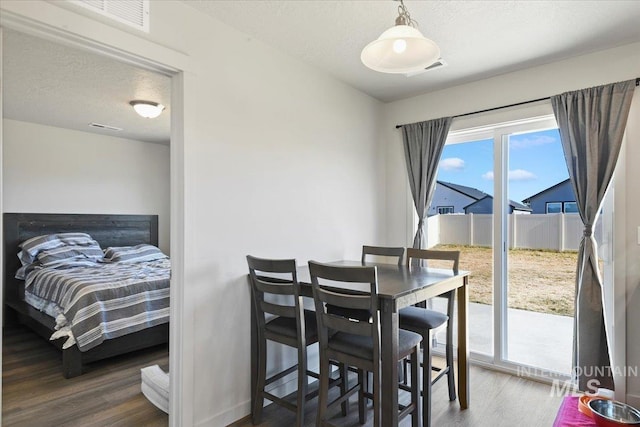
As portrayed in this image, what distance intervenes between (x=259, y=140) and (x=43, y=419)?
7.66ft

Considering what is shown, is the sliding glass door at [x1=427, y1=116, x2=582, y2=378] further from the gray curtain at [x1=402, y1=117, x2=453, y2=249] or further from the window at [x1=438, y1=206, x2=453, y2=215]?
the gray curtain at [x1=402, y1=117, x2=453, y2=249]

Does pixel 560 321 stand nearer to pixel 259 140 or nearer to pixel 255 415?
pixel 255 415

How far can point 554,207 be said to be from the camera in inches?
114

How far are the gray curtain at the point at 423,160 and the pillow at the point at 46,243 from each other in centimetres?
399

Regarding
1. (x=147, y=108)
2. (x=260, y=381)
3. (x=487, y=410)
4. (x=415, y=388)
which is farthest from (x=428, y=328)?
(x=147, y=108)

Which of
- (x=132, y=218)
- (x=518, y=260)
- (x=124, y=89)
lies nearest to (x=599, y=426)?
(x=518, y=260)

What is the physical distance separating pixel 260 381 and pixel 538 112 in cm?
291

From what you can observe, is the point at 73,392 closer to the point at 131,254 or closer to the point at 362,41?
the point at 131,254

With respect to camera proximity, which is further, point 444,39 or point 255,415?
point 444,39

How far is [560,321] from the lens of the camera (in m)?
2.84

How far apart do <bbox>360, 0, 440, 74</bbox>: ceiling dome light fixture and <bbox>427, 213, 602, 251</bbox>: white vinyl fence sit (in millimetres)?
1946

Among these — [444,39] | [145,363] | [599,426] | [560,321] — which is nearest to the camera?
[599,426]

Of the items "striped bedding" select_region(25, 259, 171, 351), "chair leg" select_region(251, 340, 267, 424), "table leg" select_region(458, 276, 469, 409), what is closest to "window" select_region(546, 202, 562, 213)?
"table leg" select_region(458, 276, 469, 409)

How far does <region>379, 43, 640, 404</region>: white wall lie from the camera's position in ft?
8.08
